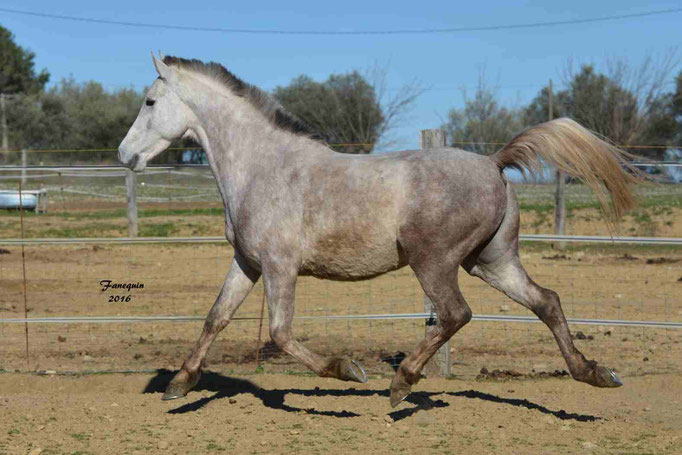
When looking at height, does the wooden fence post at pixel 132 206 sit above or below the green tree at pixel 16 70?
below

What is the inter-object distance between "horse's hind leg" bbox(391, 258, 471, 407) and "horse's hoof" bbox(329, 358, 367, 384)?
221 millimetres

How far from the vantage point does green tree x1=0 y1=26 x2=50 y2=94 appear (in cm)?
5506

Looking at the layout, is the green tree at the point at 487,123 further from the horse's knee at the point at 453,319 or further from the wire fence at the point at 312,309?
the horse's knee at the point at 453,319

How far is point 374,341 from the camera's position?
7902 millimetres

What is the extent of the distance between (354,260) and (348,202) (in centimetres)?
36

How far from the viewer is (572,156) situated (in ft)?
15.9

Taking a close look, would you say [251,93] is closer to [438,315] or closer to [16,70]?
[438,315]

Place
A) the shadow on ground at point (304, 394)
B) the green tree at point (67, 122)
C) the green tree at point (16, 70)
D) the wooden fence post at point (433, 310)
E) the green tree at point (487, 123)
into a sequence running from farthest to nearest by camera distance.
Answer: the green tree at point (16, 70) → the green tree at point (67, 122) → the green tree at point (487, 123) → the wooden fence post at point (433, 310) → the shadow on ground at point (304, 394)

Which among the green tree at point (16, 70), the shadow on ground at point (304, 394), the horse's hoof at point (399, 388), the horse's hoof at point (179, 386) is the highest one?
the green tree at point (16, 70)

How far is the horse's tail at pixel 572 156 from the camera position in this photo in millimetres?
4840

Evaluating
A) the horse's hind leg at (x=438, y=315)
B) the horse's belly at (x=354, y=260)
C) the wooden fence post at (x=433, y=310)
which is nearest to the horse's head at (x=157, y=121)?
the horse's belly at (x=354, y=260)

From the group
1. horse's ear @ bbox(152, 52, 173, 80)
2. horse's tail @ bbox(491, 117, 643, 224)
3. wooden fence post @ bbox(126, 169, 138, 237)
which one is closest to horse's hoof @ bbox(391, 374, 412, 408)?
horse's tail @ bbox(491, 117, 643, 224)

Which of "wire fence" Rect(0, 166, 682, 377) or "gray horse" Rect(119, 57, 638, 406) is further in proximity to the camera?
"wire fence" Rect(0, 166, 682, 377)

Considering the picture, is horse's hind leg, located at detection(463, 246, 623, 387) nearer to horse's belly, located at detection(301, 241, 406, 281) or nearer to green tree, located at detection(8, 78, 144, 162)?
horse's belly, located at detection(301, 241, 406, 281)
